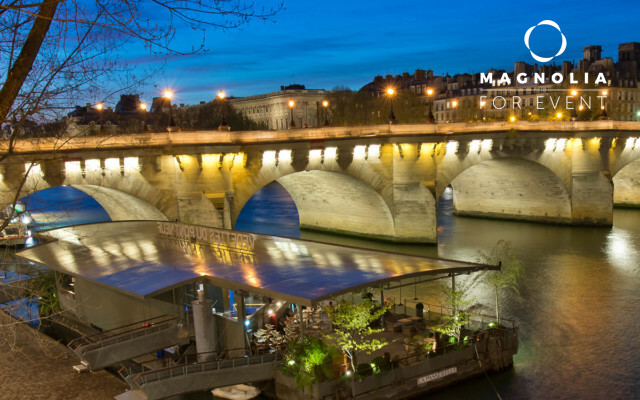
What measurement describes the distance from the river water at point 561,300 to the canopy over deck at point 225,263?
412cm

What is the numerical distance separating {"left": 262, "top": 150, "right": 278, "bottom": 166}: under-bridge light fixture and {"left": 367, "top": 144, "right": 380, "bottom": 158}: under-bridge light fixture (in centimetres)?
702

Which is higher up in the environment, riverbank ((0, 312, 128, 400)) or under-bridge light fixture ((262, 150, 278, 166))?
under-bridge light fixture ((262, 150, 278, 166))

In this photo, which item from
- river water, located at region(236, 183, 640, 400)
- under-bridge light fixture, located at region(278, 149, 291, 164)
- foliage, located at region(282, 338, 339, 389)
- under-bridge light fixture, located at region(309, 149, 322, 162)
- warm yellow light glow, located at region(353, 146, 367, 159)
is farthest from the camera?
warm yellow light glow, located at region(353, 146, 367, 159)

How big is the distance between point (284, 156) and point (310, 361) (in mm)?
19560

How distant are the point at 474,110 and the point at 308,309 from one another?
251 ft

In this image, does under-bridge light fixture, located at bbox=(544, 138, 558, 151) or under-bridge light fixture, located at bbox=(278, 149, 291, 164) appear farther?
under-bridge light fixture, located at bbox=(544, 138, 558, 151)

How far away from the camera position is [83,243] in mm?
24609

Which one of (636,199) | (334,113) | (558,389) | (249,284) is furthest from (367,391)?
(334,113)

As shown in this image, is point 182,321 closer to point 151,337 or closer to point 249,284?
point 151,337

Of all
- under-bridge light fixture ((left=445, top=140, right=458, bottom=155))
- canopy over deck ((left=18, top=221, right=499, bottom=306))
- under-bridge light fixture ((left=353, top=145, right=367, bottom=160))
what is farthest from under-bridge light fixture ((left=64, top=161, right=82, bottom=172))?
under-bridge light fixture ((left=445, top=140, right=458, bottom=155))

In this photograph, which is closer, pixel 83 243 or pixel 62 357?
pixel 62 357

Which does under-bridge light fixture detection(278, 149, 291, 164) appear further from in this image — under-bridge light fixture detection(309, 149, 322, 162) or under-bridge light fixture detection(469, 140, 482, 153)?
under-bridge light fixture detection(469, 140, 482, 153)

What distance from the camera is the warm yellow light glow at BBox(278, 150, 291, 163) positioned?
112 feet

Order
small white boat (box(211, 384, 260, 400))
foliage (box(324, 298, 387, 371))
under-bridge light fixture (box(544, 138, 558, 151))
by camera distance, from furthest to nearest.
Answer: under-bridge light fixture (box(544, 138, 558, 151))
small white boat (box(211, 384, 260, 400))
foliage (box(324, 298, 387, 371))
